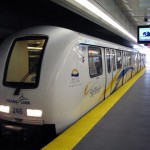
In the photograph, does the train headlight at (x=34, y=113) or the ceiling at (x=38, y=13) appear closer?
the train headlight at (x=34, y=113)

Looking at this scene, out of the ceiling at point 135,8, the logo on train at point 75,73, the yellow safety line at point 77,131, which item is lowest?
the yellow safety line at point 77,131

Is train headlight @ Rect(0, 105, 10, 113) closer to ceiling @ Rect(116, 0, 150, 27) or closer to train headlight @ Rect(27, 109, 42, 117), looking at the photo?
train headlight @ Rect(27, 109, 42, 117)

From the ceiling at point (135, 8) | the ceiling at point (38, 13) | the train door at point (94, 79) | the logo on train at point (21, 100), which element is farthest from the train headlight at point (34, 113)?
the ceiling at point (135, 8)

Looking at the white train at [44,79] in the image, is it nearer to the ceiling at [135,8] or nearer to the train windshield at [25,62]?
the train windshield at [25,62]

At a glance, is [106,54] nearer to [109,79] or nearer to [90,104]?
[109,79]

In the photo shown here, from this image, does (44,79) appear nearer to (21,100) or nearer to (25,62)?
(21,100)

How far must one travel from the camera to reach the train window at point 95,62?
5.98 meters

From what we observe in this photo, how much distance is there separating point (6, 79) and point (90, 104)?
2.09 metres

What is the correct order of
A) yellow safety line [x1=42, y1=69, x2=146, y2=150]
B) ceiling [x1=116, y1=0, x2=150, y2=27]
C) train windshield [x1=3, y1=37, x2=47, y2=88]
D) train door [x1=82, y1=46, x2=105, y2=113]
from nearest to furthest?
yellow safety line [x1=42, y1=69, x2=146, y2=150]
train windshield [x1=3, y1=37, x2=47, y2=88]
train door [x1=82, y1=46, x2=105, y2=113]
ceiling [x1=116, y1=0, x2=150, y2=27]

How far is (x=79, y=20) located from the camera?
425 inches

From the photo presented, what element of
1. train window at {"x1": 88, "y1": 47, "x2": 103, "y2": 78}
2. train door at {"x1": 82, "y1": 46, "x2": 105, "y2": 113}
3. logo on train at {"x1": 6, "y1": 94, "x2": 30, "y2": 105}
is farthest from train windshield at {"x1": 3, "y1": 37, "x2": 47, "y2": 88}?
train window at {"x1": 88, "y1": 47, "x2": 103, "y2": 78}

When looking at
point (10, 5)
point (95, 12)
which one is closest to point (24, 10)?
point (10, 5)

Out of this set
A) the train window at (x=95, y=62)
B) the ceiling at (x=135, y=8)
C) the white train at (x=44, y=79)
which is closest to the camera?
the white train at (x=44, y=79)

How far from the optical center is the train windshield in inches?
182
